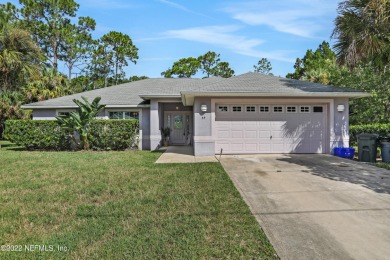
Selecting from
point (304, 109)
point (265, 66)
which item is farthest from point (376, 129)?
point (265, 66)

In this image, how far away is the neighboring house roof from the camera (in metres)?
11.0

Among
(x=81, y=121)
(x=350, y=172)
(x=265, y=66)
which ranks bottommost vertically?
(x=350, y=172)

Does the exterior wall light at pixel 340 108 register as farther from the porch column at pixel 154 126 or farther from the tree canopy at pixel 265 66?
the tree canopy at pixel 265 66

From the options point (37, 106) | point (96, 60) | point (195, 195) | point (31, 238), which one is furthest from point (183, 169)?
point (96, 60)

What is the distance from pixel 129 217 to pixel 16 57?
1563cm

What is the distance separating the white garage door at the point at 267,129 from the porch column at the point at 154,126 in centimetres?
436

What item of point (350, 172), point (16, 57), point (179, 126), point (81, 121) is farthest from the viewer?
point (179, 126)

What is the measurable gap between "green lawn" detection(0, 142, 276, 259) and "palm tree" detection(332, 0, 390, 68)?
295 inches

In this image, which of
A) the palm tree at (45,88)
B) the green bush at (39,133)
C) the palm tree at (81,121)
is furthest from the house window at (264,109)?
the palm tree at (45,88)

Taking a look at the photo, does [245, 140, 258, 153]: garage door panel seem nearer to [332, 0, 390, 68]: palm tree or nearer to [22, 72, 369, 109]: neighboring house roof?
[22, 72, 369, 109]: neighboring house roof

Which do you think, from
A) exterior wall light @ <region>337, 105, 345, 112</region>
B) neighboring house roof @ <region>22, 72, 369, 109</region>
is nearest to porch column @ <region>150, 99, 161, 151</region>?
neighboring house roof @ <region>22, 72, 369, 109</region>

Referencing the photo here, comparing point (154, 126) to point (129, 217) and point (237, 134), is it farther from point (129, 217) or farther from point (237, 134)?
point (129, 217)

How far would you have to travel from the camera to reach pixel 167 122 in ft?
56.2

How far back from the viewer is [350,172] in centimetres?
777
